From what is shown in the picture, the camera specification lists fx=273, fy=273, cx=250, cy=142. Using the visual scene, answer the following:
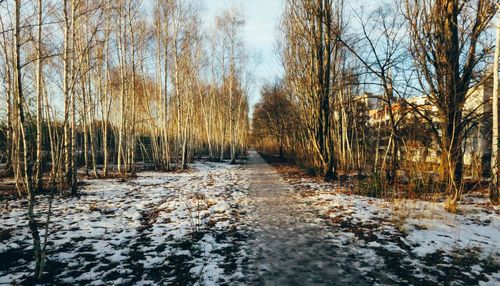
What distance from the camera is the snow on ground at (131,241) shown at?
369 cm

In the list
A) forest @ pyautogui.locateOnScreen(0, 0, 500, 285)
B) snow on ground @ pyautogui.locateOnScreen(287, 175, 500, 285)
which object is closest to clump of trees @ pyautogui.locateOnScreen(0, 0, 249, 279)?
forest @ pyautogui.locateOnScreen(0, 0, 500, 285)

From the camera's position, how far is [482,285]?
3.29m

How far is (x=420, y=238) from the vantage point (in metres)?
4.79

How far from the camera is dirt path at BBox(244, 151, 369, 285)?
3613 millimetres

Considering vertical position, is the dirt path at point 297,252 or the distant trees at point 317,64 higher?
the distant trees at point 317,64

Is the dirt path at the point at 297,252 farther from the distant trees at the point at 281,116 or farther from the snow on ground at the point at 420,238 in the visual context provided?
the distant trees at the point at 281,116

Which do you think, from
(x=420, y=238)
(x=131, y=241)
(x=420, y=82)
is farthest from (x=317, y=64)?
(x=131, y=241)

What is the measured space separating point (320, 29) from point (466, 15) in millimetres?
5415

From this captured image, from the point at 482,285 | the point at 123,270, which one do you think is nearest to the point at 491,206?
the point at 482,285

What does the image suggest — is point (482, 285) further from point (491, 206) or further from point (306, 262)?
point (491, 206)

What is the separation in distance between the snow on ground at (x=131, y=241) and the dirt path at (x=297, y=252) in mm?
420

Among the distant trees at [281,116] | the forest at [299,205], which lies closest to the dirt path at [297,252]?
the forest at [299,205]

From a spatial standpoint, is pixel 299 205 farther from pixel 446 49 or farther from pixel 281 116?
pixel 281 116

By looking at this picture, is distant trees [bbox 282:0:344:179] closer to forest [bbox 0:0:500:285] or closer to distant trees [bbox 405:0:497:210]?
forest [bbox 0:0:500:285]
